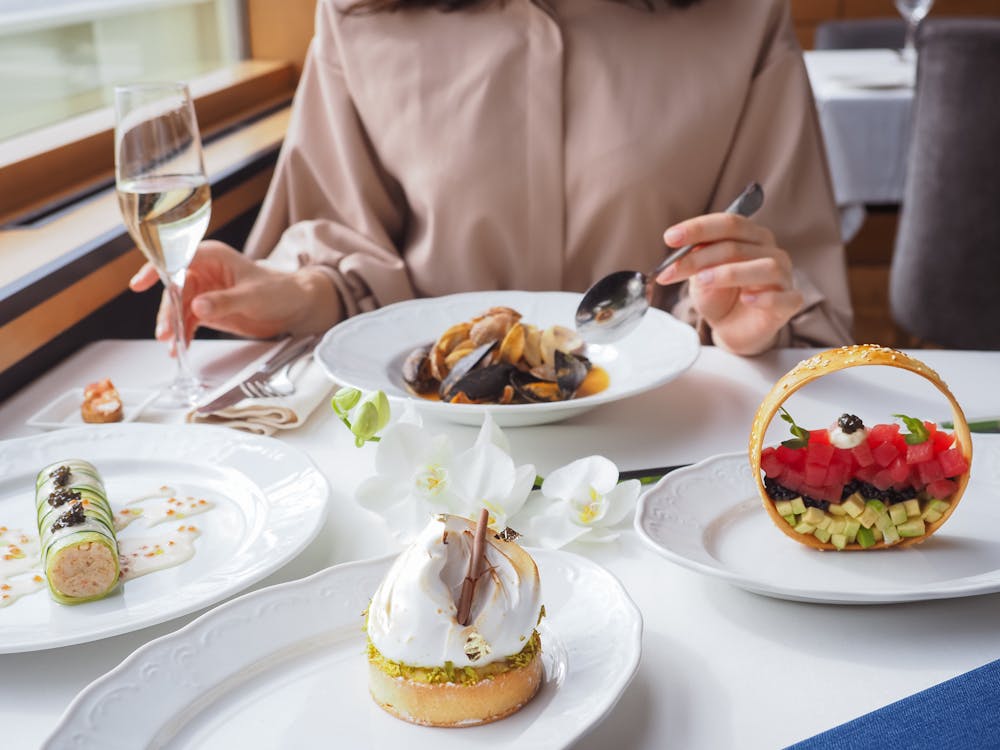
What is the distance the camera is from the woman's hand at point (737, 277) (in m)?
1.11

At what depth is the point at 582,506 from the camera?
77 centimetres

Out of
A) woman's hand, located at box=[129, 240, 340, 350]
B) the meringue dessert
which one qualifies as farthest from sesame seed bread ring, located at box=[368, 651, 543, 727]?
woman's hand, located at box=[129, 240, 340, 350]

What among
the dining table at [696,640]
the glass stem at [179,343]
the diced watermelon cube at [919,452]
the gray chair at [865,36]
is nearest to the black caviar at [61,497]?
the dining table at [696,640]

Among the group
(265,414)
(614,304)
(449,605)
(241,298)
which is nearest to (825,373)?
(449,605)

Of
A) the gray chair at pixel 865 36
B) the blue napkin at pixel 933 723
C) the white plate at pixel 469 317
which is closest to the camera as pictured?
the blue napkin at pixel 933 723

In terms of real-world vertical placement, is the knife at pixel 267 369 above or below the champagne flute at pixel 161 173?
below

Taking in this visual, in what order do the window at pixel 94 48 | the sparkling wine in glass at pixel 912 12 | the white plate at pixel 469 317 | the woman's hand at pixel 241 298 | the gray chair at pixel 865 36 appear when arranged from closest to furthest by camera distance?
the white plate at pixel 469 317
the woman's hand at pixel 241 298
the window at pixel 94 48
the sparkling wine in glass at pixel 912 12
the gray chair at pixel 865 36

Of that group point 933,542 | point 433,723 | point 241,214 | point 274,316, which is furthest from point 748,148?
point 433,723

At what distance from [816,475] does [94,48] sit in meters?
1.78

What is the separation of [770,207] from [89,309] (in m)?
0.92

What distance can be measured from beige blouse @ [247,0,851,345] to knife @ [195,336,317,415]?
21 cm

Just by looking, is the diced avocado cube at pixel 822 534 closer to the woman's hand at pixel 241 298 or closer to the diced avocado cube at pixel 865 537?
the diced avocado cube at pixel 865 537

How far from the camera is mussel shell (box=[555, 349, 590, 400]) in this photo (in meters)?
0.99

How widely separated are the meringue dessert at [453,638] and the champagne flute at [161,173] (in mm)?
564
